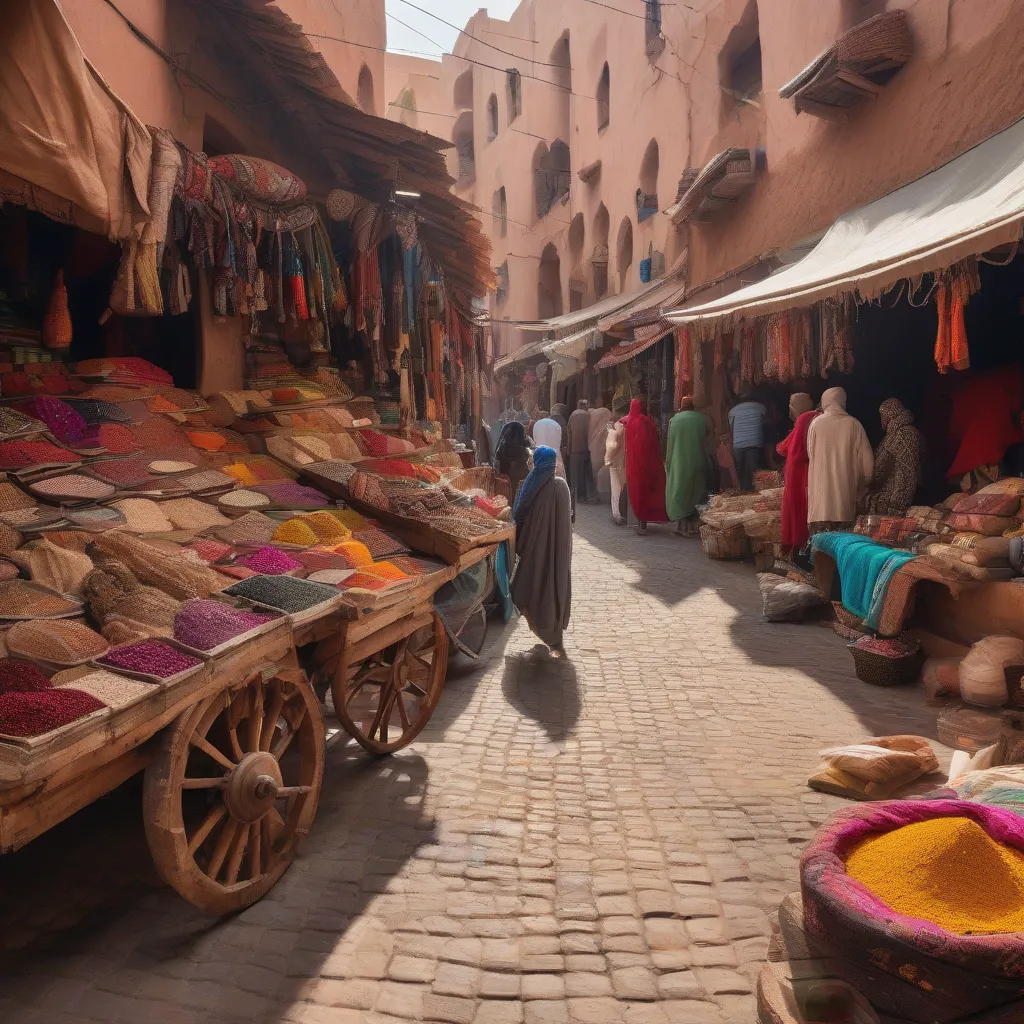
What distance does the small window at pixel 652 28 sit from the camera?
1377 centimetres

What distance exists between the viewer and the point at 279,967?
2213 millimetres

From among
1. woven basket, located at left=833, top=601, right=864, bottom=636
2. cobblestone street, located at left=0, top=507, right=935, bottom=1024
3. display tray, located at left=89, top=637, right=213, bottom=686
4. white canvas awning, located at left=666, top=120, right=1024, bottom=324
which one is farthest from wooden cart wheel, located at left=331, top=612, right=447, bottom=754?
white canvas awning, located at left=666, top=120, right=1024, bottom=324

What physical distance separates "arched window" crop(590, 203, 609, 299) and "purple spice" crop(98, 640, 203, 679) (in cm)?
1715

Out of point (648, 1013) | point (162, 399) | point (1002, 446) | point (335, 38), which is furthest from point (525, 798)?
point (335, 38)

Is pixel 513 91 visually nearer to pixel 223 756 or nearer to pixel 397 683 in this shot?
pixel 397 683

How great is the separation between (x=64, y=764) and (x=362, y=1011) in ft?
3.17

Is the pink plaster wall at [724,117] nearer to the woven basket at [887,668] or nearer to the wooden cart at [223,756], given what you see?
the woven basket at [887,668]

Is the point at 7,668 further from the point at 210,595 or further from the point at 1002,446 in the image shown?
the point at 1002,446

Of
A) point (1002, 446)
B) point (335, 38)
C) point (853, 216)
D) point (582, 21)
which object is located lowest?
point (1002, 446)

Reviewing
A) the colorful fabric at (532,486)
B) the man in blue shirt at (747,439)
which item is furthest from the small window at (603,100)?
the colorful fabric at (532,486)

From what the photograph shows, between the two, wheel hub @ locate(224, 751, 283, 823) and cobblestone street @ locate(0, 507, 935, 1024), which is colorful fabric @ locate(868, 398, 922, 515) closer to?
cobblestone street @ locate(0, 507, 935, 1024)

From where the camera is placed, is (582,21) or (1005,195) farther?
(582,21)

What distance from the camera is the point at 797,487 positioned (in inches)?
276

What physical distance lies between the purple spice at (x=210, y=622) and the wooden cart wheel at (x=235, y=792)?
0.15 m
